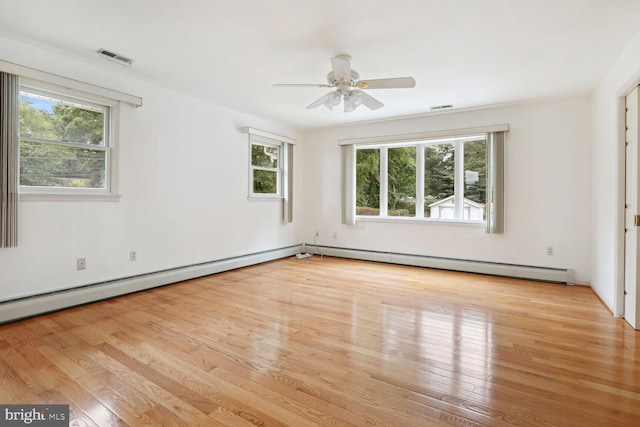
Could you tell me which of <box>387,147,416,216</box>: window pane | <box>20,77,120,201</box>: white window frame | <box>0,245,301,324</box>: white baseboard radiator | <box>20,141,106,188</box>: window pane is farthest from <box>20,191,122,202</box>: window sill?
<box>387,147,416,216</box>: window pane

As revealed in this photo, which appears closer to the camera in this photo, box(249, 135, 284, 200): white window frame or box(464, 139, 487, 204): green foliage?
box(464, 139, 487, 204): green foliage

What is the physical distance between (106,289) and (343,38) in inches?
137

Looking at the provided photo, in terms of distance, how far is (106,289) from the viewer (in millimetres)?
3395

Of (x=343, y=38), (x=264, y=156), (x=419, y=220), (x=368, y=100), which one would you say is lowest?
(x=419, y=220)

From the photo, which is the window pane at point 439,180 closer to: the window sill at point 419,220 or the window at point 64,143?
the window sill at point 419,220

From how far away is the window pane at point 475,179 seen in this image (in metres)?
4.84

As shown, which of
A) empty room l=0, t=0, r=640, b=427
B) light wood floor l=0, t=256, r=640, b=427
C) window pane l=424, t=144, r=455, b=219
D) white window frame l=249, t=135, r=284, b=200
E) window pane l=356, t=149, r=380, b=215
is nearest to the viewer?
light wood floor l=0, t=256, r=640, b=427

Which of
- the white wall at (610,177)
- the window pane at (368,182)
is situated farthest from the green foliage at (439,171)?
the white wall at (610,177)

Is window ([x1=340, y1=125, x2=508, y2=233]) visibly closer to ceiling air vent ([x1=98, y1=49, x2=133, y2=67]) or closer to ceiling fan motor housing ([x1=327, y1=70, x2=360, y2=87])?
ceiling fan motor housing ([x1=327, y1=70, x2=360, y2=87])

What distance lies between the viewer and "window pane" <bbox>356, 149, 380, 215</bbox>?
586 centimetres

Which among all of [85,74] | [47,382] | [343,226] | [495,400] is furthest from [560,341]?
[85,74]

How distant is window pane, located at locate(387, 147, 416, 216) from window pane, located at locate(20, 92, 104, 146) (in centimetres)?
433

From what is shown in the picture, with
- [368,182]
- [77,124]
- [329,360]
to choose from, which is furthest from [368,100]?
[77,124]

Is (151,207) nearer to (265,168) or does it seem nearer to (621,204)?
(265,168)
